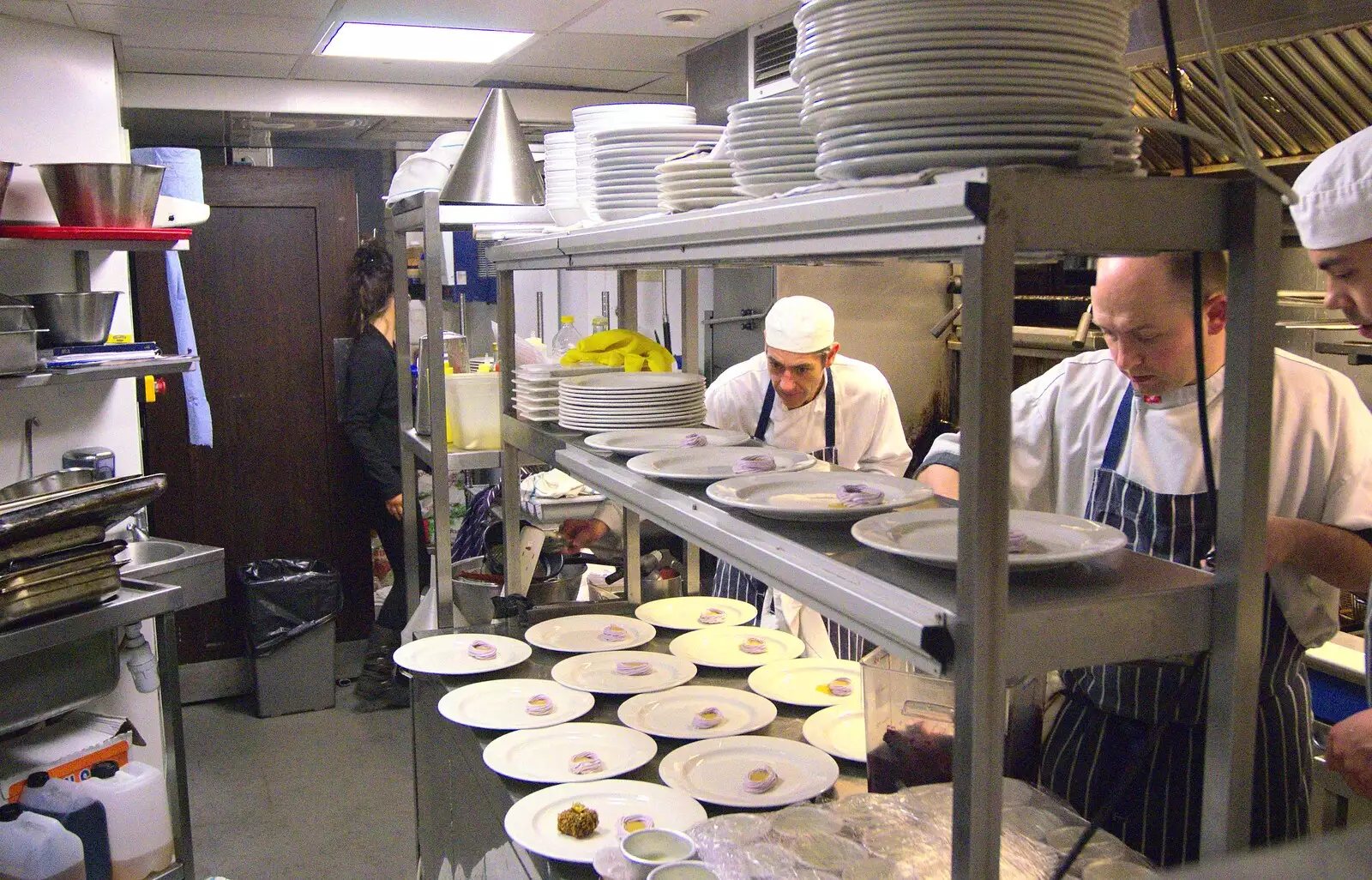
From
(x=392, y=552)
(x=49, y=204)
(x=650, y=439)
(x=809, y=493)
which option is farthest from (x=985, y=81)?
(x=392, y=552)

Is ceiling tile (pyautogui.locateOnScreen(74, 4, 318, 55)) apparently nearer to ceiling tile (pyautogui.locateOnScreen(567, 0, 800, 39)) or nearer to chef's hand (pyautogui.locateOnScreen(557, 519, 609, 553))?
ceiling tile (pyautogui.locateOnScreen(567, 0, 800, 39))

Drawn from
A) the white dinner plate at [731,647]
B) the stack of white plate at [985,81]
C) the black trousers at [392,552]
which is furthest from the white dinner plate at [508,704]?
→ the black trousers at [392,552]

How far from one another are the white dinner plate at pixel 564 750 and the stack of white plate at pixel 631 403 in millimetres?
622

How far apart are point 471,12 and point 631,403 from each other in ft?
6.98

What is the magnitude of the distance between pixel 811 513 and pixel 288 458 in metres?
4.50

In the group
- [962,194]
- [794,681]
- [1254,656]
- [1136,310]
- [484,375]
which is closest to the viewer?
[962,194]

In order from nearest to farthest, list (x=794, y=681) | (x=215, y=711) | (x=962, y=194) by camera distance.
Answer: (x=962, y=194), (x=794, y=681), (x=215, y=711)

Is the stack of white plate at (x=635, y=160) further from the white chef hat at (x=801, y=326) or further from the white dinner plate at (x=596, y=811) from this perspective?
the white chef hat at (x=801, y=326)

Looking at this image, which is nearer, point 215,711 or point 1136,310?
point 1136,310

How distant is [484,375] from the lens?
3.11 metres

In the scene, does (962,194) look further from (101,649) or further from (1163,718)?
(101,649)

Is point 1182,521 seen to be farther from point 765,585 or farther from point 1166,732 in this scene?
point 765,585

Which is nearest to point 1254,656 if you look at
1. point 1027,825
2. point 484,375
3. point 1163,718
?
point 1163,718

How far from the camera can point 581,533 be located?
3656mm
